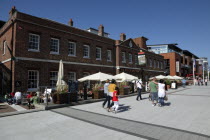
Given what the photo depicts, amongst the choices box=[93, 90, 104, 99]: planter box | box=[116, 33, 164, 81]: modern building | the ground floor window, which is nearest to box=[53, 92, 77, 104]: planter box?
box=[93, 90, 104, 99]: planter box

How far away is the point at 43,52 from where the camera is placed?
13.9 m

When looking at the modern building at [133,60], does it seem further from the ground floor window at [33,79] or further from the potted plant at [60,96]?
the potted plant at [60,96]

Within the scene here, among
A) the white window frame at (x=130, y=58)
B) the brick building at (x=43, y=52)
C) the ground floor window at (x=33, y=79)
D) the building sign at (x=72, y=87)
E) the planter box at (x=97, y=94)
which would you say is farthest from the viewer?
the white window frame at (x=130, y=58)

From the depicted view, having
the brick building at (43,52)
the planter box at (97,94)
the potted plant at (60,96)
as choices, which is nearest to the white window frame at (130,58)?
the brick building at (43,52)

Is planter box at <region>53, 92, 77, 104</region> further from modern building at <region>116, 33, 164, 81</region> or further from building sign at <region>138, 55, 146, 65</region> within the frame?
building sign at <region>138, 55, 146, 65</region>

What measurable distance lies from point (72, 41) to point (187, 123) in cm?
1378

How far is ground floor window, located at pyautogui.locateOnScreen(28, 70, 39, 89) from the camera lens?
43.0 feet

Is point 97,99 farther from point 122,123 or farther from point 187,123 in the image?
point 187,123

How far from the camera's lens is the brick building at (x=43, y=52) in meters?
12.5

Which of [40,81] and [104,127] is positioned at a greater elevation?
[40,81]

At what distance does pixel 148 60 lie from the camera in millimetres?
30797

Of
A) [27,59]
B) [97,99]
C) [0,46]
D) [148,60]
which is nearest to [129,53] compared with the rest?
[148,60]

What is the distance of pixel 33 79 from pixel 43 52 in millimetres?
2686

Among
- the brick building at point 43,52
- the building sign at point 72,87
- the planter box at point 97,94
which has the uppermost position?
the brick building at point 43,52
